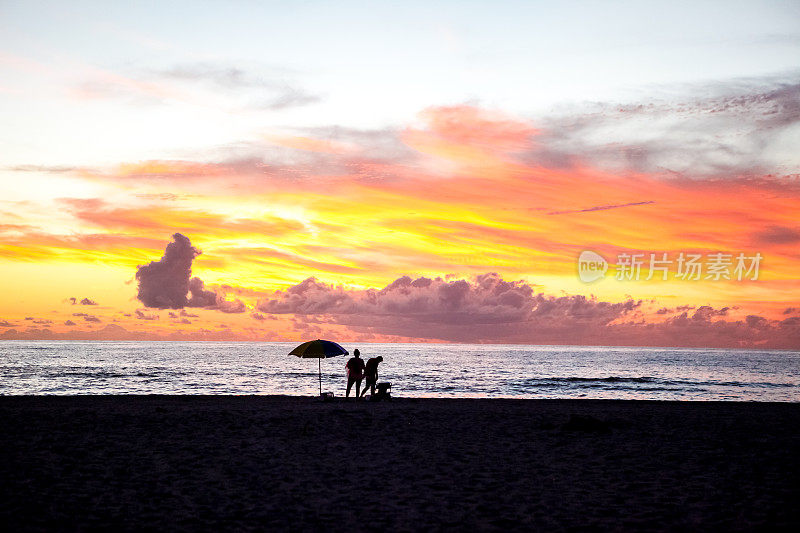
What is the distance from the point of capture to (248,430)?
59.1 feet

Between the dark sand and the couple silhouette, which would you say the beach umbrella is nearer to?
the couple silhouette

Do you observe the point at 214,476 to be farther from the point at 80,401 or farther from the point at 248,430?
the point at 80,401

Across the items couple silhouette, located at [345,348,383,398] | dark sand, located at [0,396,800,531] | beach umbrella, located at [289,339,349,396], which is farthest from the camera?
couple silhouette, located at [345,348,383,398]

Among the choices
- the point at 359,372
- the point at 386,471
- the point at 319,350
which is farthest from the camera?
the point at 359,372

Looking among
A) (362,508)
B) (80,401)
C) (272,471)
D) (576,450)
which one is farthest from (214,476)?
(80,401)

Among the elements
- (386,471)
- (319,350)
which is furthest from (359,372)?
(386,471)

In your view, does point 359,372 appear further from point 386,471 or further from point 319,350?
point 386,471

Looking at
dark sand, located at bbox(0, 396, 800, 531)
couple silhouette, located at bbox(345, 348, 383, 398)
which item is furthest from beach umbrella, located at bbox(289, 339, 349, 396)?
dark sand, located at bbox(0, 396, 800, 531)

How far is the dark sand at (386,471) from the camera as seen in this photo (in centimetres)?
921

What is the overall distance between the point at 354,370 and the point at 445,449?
12238 mm

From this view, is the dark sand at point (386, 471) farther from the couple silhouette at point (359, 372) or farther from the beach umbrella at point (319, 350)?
the couple silhouette at point (359, 372)

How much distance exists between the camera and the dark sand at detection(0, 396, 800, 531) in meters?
9.21

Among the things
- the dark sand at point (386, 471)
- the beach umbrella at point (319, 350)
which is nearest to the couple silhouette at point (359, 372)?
the beach umbrella at point (319, 350)

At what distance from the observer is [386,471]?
12.8 metres
